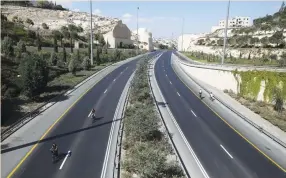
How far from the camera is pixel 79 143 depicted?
2362 cm

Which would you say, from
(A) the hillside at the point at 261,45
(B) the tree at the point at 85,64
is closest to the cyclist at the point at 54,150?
(B) the tree at the point at 85,64

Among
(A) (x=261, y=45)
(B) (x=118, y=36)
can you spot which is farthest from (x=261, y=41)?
(B) (x=118, y=36)

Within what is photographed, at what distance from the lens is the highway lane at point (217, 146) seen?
20641mm

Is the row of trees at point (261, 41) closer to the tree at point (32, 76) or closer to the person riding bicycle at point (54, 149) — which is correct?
the tree at point (32, 76)

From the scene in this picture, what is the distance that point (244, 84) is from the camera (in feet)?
139

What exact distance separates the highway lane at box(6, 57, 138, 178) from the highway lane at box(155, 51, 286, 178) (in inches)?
289

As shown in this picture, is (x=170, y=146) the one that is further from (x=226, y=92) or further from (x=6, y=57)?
(x=6, y=57)

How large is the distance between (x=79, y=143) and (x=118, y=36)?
120 m

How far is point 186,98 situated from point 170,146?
19.3 meters

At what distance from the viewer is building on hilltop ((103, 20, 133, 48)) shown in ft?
432

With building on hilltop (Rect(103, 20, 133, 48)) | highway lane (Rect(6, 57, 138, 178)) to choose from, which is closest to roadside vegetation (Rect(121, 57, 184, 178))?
highway lane (Rect(6, 57, 138, 178))

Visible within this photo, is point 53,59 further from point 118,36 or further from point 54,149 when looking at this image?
point 118,36

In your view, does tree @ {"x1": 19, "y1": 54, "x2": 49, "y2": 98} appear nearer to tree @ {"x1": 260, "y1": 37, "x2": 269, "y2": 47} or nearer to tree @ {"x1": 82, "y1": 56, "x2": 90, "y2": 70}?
tree @ {"x1": 82, "y1": 56, "x2": 90, "y2": 70}

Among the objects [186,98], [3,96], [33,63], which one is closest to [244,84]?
[186,98]
